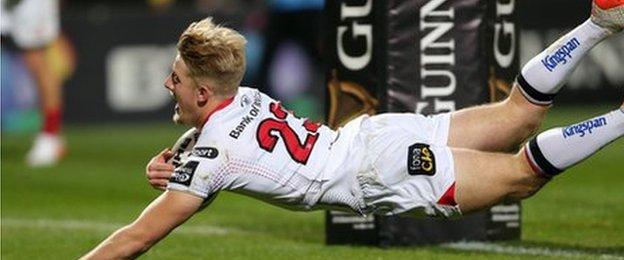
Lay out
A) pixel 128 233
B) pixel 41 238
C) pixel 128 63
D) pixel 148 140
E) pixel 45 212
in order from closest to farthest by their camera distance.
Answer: pixel 128 233 < pixel 41 238 < pixel 45 212 < pixel 148 140 < pixel 128 63

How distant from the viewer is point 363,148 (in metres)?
7.92

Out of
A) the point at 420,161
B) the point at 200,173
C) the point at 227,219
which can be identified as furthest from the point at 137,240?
the point at 227,219

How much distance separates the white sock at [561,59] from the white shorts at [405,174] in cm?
53

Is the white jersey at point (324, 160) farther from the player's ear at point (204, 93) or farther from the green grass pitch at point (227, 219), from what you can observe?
the green grass pitch at point (227, 219)

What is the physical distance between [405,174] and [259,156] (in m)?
0.70

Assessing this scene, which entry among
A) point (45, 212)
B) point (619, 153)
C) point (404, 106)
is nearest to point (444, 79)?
point (404, 106)

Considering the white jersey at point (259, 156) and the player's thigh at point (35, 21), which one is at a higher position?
the white jersey at point (259, 156)

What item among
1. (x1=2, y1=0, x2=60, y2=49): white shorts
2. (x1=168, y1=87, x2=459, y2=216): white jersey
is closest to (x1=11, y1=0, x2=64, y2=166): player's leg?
(x1=2, y1=0, x2=60, y2=49): white shorts

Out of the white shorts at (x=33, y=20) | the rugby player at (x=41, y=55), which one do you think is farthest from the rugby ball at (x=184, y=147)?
the white shorts at (x=33, y=20)

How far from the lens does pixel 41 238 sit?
10727 mm

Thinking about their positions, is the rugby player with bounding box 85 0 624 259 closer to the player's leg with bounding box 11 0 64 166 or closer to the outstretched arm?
the outstretched arm

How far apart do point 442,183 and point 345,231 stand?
7.59ft

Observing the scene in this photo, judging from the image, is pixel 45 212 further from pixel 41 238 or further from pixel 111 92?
pixel 111 92

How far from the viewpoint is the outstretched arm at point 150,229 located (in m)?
7.30
